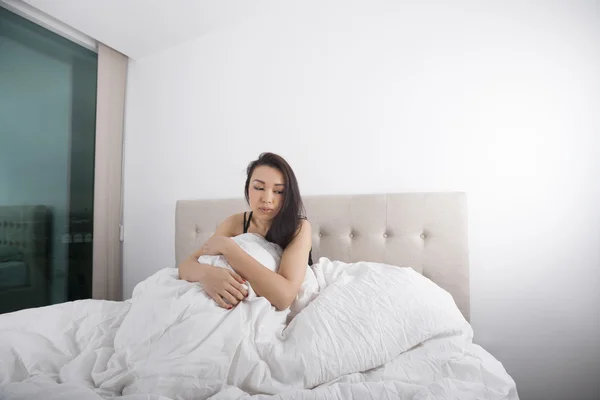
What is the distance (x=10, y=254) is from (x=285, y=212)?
171cm

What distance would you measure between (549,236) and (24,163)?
114 inches

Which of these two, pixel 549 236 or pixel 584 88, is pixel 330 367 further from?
pixel 584 88

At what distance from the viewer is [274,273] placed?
3.87 ft

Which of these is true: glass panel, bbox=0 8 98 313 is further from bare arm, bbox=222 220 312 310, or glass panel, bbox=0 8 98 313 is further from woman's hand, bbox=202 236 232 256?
bare arm, bbox=222 220 312 310

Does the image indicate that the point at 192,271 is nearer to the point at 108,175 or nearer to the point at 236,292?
the point at 236,292

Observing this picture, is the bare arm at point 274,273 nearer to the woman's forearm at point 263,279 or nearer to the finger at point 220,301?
the woman's forearm at point 263,279

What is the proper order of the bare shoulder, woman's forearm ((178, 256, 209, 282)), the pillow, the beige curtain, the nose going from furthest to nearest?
the beige curtain, the pillow, the nose, the bare shoulder, woman's forearm ((178, 256, 209, 282))

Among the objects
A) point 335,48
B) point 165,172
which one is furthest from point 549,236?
point 165,172

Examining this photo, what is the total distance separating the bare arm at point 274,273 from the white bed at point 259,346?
42 millimetres

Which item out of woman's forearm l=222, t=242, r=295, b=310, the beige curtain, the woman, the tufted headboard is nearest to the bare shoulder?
the woman

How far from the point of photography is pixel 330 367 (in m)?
0.91

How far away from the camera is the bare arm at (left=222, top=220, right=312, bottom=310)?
1.13 metres

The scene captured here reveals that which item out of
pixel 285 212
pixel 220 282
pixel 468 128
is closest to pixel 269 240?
pixel 285 212

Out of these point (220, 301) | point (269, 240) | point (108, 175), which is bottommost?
point (220, 301)
